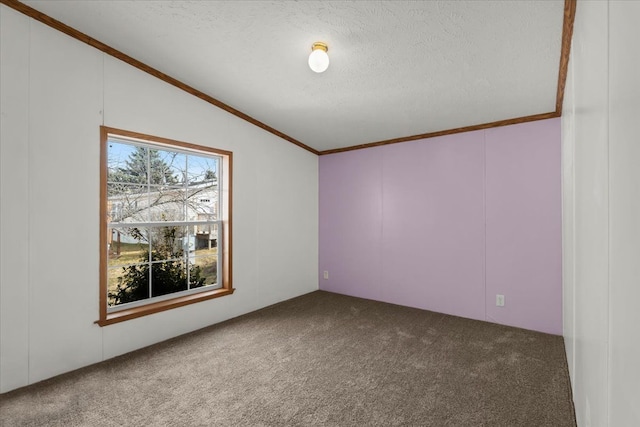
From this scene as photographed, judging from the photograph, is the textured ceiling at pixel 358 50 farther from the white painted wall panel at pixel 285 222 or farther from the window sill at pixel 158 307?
the window sill at pixel 158 307

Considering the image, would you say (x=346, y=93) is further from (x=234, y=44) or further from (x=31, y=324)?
(x=31, y=324)

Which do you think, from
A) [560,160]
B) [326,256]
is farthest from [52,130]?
[560,160]

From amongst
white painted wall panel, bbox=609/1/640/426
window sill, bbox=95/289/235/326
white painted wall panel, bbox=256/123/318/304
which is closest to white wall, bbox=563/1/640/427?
white painted wall panel, bbox=609/1/640/426

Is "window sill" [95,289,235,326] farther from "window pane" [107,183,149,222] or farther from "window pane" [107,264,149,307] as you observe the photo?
"window pane" [107,183,149,222]

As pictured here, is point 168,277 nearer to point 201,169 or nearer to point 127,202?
point 127,202

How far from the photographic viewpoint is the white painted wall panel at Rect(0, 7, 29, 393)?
2103mm

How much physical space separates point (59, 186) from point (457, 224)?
3924mm

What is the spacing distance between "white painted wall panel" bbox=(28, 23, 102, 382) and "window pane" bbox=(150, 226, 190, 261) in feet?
1.89

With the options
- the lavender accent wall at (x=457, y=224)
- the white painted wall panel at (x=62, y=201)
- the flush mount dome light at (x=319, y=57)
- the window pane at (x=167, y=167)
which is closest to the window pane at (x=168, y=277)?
the white painted wall panel at (x=62, y=201)

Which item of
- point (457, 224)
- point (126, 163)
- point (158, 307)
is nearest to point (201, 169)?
point (126, 163)

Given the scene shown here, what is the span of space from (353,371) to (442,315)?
1739 mm

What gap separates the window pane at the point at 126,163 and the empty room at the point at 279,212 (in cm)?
2

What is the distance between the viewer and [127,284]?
296 cm

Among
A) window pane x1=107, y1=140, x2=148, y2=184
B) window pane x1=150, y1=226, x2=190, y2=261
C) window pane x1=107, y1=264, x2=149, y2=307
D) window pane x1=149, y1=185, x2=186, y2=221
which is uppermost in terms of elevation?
window pane x1=107, y1=140, x2=148, y2=184
